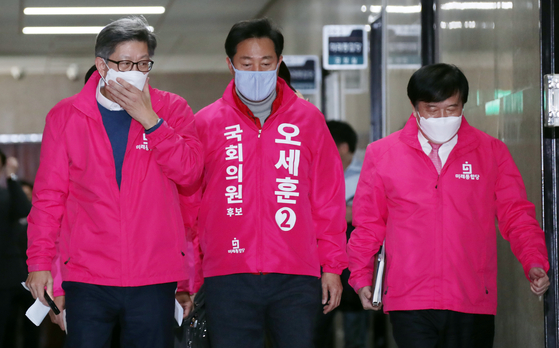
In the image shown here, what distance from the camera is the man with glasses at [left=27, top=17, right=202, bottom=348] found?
2773 millimetres

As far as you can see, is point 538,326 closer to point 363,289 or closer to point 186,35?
point 363,289

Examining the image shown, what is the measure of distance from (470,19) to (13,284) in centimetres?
349

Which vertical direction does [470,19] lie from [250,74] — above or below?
above

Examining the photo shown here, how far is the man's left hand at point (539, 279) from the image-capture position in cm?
293

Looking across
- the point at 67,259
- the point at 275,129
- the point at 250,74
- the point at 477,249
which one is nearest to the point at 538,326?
the point at 477,249

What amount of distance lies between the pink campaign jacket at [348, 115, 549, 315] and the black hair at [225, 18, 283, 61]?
2.27 ft

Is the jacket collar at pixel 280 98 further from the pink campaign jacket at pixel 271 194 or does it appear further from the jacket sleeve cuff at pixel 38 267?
the jacket sleeve cuff at pixel 38 267

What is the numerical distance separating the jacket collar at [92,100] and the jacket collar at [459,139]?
1052 millimetres

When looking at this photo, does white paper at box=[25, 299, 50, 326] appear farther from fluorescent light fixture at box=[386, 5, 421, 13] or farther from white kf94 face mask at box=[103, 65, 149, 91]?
fluorescent light fixture at box=[386, 5, 421, 13]

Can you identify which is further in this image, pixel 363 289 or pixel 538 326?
pixel 538 326

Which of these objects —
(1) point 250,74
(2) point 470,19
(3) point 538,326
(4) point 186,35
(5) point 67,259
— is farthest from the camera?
(4) point 186,35

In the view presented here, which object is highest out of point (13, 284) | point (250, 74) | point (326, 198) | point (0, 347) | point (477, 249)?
point (250, 74)

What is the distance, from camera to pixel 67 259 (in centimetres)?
282

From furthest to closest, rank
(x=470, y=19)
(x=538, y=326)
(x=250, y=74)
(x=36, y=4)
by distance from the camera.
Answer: (x=36, y=4)
(x=470, y=19)
(x=538, y=326)
(x=250, y=74)
